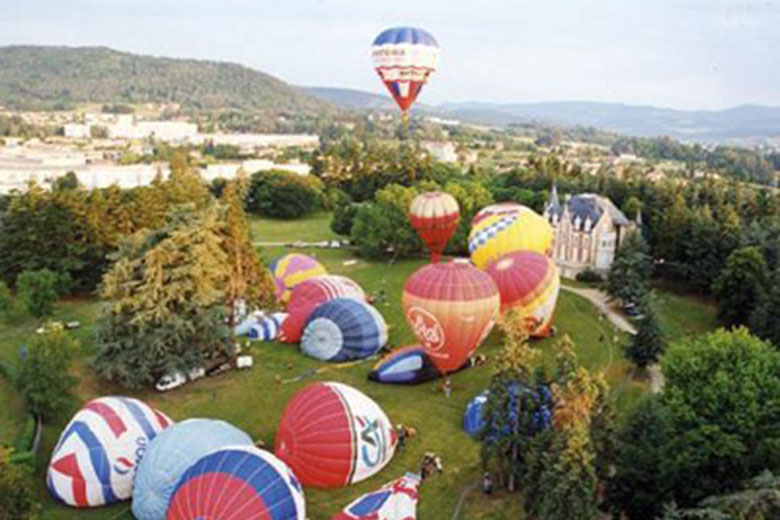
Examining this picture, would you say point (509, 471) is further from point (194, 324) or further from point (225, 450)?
point (194, 324)

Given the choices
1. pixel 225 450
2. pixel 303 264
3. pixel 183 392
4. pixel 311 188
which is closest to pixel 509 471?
pixel 225 450

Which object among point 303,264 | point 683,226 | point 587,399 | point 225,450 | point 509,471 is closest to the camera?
point 587,399

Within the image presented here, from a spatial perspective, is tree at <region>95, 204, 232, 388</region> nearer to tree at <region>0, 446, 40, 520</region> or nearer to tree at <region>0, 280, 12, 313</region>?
tree at <region>0, 280, 12, 313</region>

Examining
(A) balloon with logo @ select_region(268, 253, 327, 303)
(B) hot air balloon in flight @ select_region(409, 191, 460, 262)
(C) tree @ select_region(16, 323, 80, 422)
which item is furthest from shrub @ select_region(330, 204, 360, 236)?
(C) tree @ select_region(16, 323, 80, 422)

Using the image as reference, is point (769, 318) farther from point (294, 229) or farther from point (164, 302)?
point (294, 229)

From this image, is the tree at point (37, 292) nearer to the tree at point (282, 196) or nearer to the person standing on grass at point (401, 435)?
the person standing on grass at point (401, 435)

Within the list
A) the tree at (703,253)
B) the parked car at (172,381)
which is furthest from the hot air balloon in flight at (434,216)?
the parked car at (172,381)
